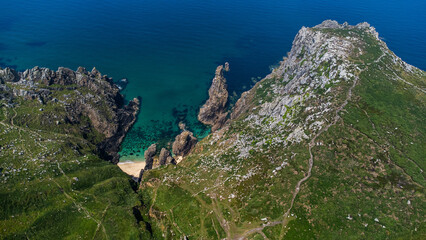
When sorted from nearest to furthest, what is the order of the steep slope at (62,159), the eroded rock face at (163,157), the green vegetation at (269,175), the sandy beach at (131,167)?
the green vegetation at (269,175), the steep slope at (62,159), the eroded rock face at (163,157), the sandy beach at (131,167)

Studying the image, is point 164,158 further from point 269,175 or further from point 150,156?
point 269,175

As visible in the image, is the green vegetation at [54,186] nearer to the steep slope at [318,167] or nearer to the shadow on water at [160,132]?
the steep slope at [318,167]

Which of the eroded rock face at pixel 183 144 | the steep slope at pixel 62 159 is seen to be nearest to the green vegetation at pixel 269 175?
the steep slope at pixel 62 159

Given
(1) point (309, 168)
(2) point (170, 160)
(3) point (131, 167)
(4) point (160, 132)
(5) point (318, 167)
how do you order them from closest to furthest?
(5) point (318, 167), (1) point (309, 168), (2) point (170, 160), (3) point (131, 167), (4) point (160, 132)

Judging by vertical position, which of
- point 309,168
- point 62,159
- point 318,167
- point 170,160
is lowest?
point 62,159

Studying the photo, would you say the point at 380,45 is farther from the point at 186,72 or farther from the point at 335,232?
the point at 186,72

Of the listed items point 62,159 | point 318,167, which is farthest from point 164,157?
point 318,167
